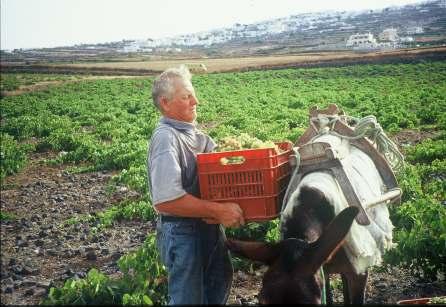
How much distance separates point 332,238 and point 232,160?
1139mm

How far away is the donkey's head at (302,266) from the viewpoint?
2.42 metres

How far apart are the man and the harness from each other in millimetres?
699

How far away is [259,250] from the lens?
9.11 ft

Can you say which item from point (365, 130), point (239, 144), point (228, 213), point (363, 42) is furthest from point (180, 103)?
point (363, 42)

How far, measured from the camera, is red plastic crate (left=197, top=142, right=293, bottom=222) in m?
3.31

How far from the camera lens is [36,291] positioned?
5293 mm

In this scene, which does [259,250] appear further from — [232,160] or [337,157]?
[337,157]

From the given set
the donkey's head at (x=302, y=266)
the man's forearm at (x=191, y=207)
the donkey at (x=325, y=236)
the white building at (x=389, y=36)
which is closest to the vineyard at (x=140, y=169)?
the man's forearm at (x=191, y=207)

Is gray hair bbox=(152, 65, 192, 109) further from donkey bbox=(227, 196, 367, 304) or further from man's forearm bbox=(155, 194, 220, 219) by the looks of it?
donkey bbox=(227, 196, 367, 304)

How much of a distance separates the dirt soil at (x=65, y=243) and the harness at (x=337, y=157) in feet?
4.35

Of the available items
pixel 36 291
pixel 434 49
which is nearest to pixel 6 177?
pixel 36 291

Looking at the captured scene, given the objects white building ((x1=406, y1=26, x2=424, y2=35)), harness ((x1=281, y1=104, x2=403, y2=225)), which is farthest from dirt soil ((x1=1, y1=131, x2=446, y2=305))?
white building ((x1=406, y1=26, x2=424, y2=35))

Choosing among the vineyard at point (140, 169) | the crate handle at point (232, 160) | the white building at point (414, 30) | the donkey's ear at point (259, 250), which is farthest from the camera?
the white building at point (414, 30)

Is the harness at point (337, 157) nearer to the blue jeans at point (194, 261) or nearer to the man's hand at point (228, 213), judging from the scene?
the man's hand at point (228, 213)
